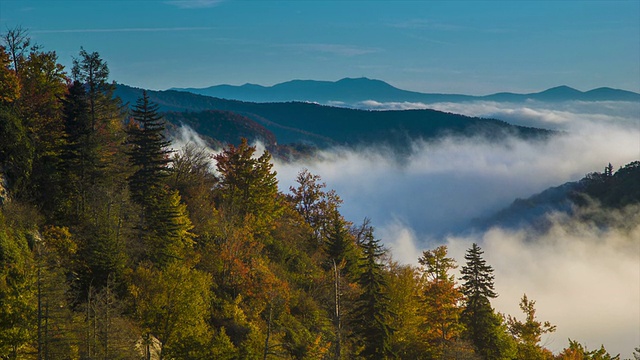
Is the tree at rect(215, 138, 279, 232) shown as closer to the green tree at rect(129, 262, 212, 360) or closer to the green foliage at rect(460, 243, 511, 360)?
the green foliage at rect(460, 243, 511, 360)

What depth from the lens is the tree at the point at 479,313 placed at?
5500 cm

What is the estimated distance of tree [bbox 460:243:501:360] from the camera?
180 ft

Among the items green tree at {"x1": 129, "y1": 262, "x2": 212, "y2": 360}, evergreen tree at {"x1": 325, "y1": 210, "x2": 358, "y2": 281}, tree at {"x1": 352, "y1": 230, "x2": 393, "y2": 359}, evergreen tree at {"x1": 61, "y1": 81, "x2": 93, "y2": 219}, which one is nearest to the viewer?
green tree at {"x1": 129, "y1": 262, "x2": 212, "y2": 360}

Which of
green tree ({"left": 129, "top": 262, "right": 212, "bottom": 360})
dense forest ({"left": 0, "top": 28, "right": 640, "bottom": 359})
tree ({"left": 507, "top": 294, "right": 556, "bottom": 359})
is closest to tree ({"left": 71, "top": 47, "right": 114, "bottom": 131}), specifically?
dense forest ({"left": 0, "top": 28, "right": 640, "bottom": 359})

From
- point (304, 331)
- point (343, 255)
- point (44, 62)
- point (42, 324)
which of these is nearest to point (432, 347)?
point (304, 331)

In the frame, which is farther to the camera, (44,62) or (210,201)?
(210,201)

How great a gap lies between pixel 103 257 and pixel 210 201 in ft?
85.5

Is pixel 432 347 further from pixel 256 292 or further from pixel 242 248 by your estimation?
pixel 242 248

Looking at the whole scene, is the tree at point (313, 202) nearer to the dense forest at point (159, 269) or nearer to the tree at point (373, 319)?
the dense forest at point (159, 269)

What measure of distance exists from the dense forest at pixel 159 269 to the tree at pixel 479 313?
0.14m

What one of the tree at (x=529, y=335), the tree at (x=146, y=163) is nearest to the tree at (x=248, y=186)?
the tree at (x=146, y=163)

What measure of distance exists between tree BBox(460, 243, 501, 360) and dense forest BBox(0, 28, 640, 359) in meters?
0.14

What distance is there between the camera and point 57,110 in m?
55.4

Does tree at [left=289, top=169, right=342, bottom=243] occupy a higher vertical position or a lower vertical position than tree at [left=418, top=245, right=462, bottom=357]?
higher
